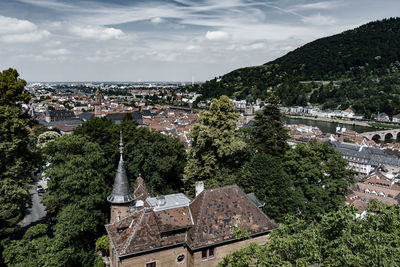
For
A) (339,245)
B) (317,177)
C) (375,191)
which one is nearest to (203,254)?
(339,245)

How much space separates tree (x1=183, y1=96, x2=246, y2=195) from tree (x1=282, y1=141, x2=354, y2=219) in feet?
18.2

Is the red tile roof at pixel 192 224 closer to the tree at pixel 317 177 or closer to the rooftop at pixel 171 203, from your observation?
the rooftop at pixel 171 203

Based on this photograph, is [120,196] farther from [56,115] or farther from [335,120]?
[335,120]

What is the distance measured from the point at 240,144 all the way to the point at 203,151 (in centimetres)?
376

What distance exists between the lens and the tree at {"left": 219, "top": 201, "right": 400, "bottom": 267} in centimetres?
1011

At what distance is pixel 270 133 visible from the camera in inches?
1270

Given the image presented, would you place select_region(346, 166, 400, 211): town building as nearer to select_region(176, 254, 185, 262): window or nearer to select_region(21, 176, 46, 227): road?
select_region(176, 254, 185, 262): window

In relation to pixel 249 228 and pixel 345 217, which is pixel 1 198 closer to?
pixel 249 228

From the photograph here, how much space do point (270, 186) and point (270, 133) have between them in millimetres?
9063

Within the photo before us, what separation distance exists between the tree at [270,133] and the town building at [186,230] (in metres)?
13.2

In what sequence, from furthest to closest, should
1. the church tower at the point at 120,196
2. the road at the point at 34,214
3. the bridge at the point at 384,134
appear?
the bridge at the point at 384,134, the road at the point at 34,214, the church tower at the point at 120,196

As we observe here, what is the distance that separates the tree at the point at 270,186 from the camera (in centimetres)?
2409

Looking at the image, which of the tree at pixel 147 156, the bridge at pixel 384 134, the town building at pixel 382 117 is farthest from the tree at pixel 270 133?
the town building at pixel 382 117

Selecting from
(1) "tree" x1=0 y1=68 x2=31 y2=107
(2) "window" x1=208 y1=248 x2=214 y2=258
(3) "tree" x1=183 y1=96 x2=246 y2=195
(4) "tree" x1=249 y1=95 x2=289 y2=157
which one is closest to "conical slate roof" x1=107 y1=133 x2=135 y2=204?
(2) "window" x1=208 y1=248 x2=214 y2=258
